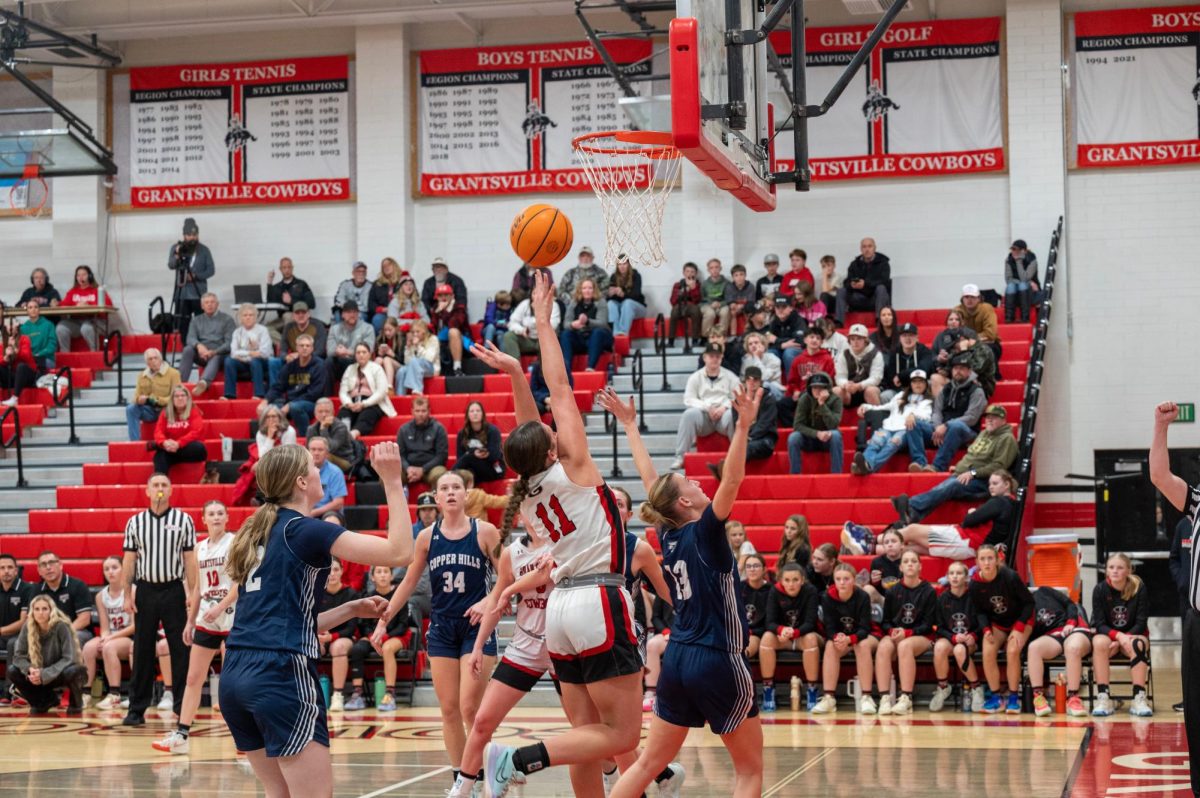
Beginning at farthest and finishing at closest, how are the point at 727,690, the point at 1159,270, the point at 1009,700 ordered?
the point at 1159,270 → the point at 1009,700 → the point at 727,690

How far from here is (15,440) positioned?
18.4m

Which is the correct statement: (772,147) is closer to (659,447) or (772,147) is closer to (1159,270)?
(659,447)

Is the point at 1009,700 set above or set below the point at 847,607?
below

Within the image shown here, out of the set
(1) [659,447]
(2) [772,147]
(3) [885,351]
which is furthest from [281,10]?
(2) [772,147]

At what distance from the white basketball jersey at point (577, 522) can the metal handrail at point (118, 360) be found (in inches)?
556

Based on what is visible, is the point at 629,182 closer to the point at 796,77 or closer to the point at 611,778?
the point at 796,77

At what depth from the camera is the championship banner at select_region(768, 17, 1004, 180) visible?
19484mm

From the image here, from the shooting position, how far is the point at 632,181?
13.6 meters

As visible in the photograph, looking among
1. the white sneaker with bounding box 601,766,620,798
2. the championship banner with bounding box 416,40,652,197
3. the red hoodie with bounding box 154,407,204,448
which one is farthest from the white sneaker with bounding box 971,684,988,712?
the championship banner with bounding box 416,40,652,197

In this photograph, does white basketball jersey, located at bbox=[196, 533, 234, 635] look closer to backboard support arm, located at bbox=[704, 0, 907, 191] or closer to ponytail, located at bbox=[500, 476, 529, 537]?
ponytail, located at bbox=[500, 476, 529, 537]

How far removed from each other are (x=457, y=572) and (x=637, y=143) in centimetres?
393

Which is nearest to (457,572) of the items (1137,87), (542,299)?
(542,299)

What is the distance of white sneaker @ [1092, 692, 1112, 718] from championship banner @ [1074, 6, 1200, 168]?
9.24 metres

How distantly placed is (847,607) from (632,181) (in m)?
4.37
